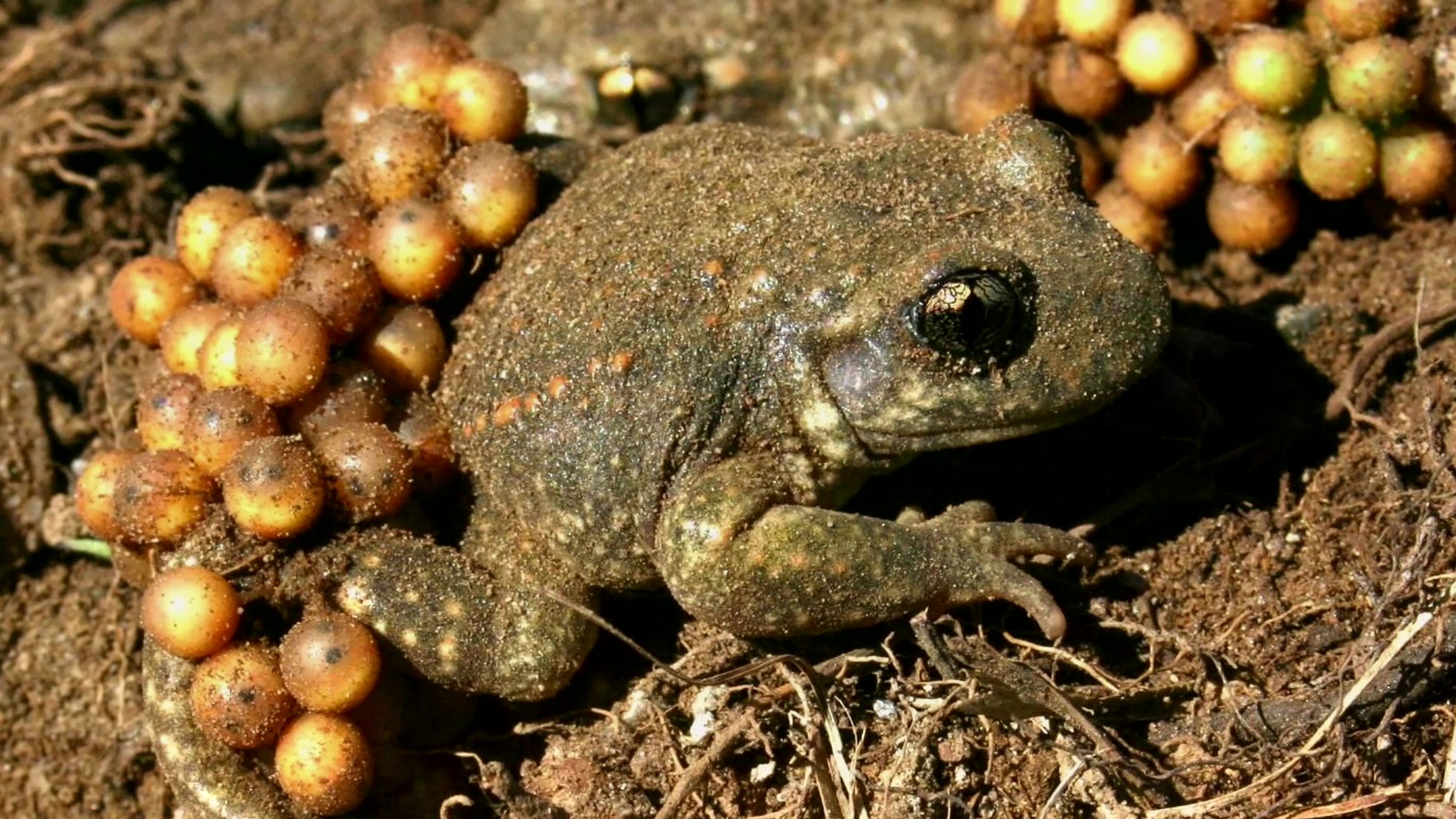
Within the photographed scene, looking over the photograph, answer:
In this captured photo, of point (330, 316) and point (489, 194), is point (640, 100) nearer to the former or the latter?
point (489, 194)

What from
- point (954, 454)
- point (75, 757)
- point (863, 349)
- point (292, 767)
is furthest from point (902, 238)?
point (75, 757)

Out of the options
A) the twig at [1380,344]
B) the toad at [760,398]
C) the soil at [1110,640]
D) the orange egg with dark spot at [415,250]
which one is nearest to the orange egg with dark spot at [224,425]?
the toad at [760,398]

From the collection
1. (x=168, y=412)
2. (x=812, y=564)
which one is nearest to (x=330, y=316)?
(x=168, y=412)

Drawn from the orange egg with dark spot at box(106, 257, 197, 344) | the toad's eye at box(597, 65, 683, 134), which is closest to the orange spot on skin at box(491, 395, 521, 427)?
the orange egg with dark spot at box(106, 257, 197, 344)

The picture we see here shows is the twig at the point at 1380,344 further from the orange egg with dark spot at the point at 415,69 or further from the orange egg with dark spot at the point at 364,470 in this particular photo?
the orange egg with dark spot at the point at 415,69

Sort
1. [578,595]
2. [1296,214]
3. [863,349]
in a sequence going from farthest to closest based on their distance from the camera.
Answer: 1. [1296,214]
2. [578,595]
3. [863,349]

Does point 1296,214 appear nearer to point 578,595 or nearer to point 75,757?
point 578,595

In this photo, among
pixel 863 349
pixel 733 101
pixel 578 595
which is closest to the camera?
pixel 863 349

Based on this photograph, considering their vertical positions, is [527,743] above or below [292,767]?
below
